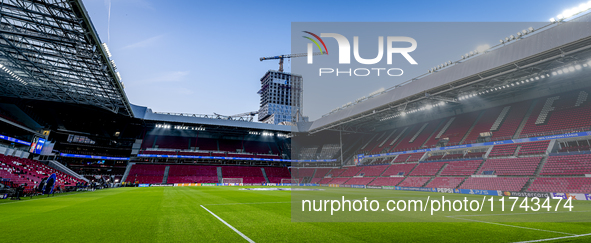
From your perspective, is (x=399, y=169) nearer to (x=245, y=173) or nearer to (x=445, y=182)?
(x=445, y=182)

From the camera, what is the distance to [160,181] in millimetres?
45094

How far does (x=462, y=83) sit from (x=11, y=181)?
42.6m

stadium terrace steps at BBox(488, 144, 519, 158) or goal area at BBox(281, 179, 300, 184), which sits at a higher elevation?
stadium terrace steps at BBox(488, 144, 519, 158)

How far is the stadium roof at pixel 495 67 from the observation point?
1944cm

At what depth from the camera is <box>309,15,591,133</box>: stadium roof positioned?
63.8 ft

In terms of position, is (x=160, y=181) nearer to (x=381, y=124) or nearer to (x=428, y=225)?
(x=381, y=124)

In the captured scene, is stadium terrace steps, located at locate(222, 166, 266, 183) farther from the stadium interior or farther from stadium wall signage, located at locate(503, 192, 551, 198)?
stadium wall signage, located at locate(503, 192, 551, 198)

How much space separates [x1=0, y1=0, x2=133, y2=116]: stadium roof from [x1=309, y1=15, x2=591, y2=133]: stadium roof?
1257 inches

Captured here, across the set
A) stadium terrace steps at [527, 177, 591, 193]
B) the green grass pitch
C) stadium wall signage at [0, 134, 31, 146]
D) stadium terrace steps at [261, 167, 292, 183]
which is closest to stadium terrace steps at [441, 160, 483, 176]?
stadium terrace steps at [527, 177, 591, 193]

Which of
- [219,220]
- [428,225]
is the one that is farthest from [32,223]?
[428,225]

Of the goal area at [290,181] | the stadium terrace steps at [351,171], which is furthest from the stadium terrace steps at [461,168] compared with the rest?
the goal area at [290,181]

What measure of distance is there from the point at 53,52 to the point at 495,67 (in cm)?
3767

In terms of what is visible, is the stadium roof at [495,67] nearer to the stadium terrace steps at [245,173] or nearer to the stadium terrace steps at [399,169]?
the stadium terrace steps at [399,169]

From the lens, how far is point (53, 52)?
19391mm
